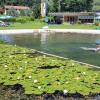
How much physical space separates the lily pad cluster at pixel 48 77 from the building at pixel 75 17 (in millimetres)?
68227

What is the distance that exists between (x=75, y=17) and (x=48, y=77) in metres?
73.3

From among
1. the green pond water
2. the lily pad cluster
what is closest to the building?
the green pond water

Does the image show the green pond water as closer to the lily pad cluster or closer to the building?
the lily pad cluster

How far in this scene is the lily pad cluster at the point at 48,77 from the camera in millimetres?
11827

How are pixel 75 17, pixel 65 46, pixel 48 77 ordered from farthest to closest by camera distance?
1. pixel 75 17
2. pixel 65 46
3. pixel 48 77

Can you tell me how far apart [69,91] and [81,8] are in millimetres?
99641

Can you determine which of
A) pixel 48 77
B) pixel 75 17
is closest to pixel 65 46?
pixel 48 77

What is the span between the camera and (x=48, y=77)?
13258 mm

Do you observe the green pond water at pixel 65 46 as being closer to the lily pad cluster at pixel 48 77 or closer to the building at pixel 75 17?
the lily pad cluster at pixel 48 77

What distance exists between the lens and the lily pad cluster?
11827 millimetres

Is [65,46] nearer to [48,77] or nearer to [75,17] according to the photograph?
[48,77]

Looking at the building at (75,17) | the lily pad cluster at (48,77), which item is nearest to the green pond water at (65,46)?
the lily pad cluster at (48,77)

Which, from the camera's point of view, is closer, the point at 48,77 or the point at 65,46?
the point at 48,77

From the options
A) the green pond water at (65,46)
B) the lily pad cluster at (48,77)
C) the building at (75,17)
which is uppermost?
the lily pad cluster at (48,77)
